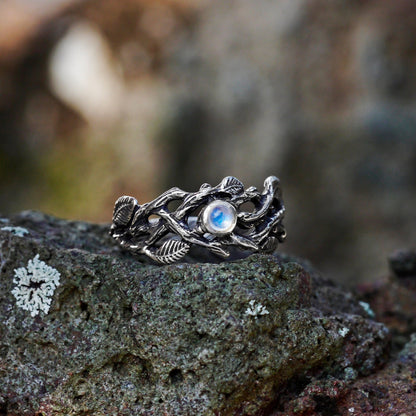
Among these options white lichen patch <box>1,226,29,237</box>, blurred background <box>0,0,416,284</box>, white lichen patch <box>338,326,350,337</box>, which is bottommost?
white lichen patch <box>338,326,350,337</box>

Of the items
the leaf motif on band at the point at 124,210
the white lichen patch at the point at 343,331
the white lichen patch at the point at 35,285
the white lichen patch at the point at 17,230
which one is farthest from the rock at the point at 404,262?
the white lichen patch at the point at 17,230

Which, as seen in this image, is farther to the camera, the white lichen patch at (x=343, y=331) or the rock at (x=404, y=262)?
the rock at (x=404, y=262)

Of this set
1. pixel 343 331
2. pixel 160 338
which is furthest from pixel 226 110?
pixel 160 338

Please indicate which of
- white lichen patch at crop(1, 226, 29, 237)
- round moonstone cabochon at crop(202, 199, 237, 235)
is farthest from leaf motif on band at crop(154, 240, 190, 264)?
white lichen patch at crop(1, 226, 29, 237)

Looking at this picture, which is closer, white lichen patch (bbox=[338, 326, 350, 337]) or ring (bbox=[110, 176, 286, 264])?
white lichen patch (bbox=[338, 326, 350, 337])

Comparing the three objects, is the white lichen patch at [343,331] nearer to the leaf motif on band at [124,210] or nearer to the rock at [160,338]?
the rock at [160,338]

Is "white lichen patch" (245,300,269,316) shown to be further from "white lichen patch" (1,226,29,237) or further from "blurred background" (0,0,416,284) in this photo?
"blurred background" (0,0,416,284)
